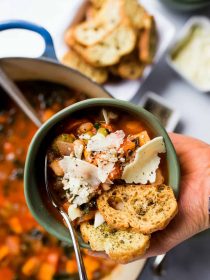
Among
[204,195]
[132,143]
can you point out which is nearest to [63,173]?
[132,143]

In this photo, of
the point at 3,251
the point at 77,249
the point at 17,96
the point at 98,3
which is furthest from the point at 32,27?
the point at 3,251

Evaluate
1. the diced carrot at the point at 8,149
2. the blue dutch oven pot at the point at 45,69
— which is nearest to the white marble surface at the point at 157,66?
the blue dutch oven pot at the point at 45,69

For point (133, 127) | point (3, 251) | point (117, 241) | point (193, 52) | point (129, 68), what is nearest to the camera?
point (117, 241)

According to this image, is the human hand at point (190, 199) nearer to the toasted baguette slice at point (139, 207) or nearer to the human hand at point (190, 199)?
the human hand at point (190, 199)

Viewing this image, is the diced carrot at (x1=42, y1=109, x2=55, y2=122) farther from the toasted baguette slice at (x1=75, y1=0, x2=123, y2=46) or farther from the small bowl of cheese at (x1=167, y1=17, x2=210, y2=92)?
the small bowl of cheese at (x1=167, y1=17, x2=210, y2=92)

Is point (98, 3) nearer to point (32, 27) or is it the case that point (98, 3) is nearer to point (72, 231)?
point (32, 27)

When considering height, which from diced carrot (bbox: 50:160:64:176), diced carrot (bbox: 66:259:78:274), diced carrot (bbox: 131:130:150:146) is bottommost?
diced carrot (bbox: 66:259:78:274)

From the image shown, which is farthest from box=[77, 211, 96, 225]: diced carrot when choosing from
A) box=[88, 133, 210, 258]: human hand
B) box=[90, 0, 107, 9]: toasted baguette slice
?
box=[90, 0, 107, 9]: toasted baguette slice
